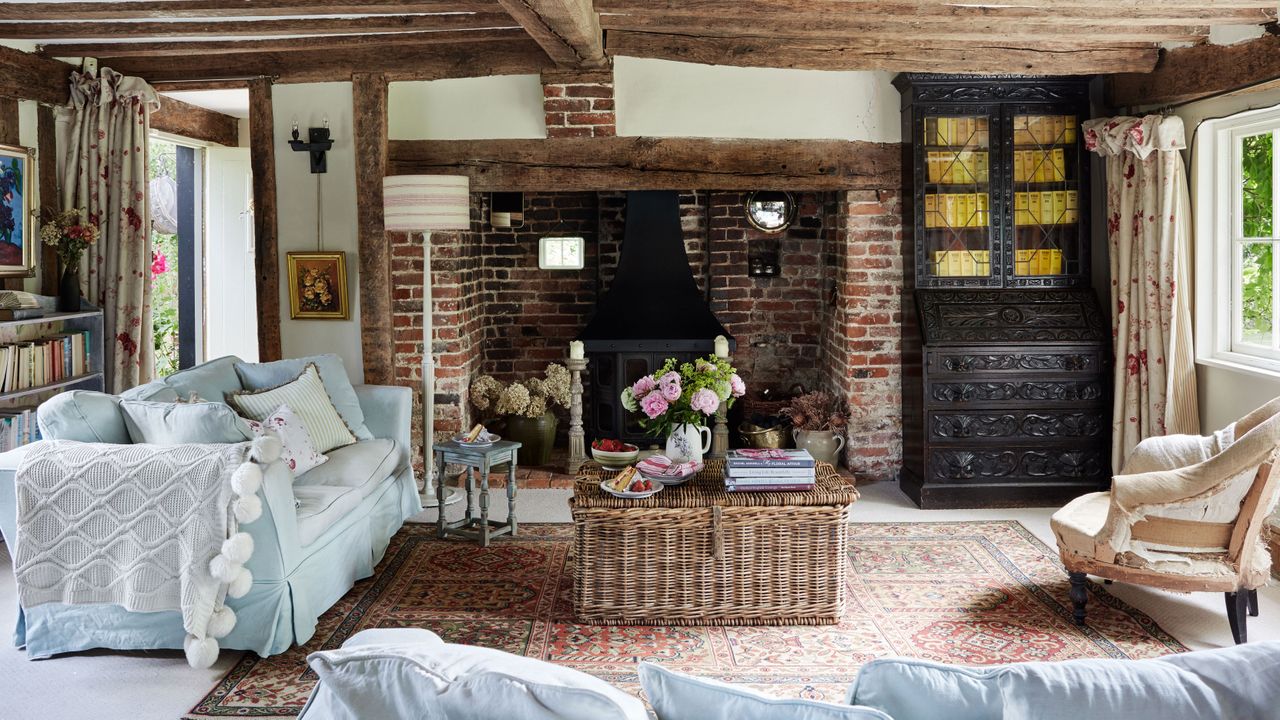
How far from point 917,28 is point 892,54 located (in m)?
0.55

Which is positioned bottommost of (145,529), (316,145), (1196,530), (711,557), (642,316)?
(711,557)

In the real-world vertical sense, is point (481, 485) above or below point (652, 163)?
below

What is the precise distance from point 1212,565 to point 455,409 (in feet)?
13.1

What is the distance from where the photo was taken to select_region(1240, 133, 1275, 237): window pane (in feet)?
16.1

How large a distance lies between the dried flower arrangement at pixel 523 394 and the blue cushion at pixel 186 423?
274cm

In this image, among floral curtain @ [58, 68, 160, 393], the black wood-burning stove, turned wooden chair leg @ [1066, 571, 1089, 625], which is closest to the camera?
turned wooden chair leg @ [1066, 571, 1089, 625]

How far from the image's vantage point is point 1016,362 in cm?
574

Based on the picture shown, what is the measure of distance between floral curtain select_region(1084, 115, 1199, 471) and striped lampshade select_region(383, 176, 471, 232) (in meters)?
3.34

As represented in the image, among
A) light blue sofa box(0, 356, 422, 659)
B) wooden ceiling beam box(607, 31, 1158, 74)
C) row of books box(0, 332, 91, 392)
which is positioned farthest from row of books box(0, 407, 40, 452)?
wooden ceiling beam box(607, 31, 1158, 74)

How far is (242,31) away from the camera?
5.20 meters

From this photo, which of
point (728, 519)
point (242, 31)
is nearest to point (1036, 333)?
point (728, 519)

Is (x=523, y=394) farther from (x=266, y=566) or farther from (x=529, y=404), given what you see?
(x=266, y=566)

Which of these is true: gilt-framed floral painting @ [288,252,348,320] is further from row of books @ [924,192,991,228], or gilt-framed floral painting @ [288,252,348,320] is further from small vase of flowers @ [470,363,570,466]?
row of books @ [924,192,991,228]

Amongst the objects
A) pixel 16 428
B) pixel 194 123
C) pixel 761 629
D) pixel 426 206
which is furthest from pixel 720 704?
pixel 194 123
